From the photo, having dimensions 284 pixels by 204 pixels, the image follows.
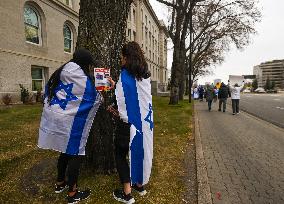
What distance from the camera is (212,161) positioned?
20.0 feet

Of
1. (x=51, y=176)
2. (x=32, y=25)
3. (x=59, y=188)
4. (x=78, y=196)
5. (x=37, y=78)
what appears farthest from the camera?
(x=37, y=78)

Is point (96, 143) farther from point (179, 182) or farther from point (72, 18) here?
point (72, 18)

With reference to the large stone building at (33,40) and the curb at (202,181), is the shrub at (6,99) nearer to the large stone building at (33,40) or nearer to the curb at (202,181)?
the large stone building at (33,40)

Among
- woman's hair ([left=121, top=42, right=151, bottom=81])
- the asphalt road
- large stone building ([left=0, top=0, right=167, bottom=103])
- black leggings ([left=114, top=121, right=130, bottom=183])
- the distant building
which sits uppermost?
the distant building

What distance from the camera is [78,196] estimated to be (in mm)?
3861

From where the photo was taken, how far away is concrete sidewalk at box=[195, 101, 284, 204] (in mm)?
4320

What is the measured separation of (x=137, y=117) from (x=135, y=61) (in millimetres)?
731

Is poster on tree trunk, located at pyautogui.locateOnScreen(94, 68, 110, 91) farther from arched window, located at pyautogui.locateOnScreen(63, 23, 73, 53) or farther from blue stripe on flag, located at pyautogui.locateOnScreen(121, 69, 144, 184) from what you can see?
arched window, located at pyautogui.locateOnScreen(63, 23, 73, 53)

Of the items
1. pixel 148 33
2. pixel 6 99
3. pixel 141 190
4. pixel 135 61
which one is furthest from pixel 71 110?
pixel 148 33

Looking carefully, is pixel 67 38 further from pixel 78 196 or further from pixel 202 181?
pixel 78 196

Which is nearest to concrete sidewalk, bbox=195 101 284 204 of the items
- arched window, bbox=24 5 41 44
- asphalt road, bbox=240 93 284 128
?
asphalt road, bbox=240 93 284 128

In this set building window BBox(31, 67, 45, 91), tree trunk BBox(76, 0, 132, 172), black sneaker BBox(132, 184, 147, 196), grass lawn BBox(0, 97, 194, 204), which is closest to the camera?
grass lawn BBox(0, 97, 194, 204)

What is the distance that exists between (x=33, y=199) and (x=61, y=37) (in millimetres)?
20307

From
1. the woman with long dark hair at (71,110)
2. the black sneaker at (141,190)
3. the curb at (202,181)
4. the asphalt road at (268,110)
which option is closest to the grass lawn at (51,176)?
the black sneaker at (141,190)
